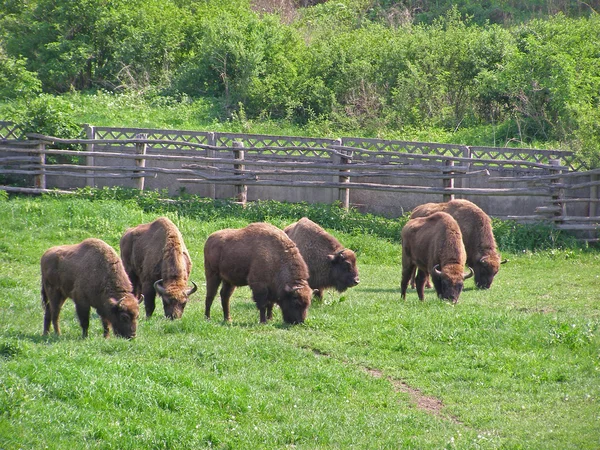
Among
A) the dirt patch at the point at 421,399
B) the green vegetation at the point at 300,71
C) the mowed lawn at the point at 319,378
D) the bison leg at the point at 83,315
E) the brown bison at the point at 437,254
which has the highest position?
the green vegetation at the point at 300,71

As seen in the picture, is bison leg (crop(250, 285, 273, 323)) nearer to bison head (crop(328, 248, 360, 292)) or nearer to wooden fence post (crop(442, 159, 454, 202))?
bison head (crop(328, 248, 360, 292))

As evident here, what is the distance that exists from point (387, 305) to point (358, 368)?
12.4 feet

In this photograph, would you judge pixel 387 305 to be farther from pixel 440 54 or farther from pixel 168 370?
pixel 440 54

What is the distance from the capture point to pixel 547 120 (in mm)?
30406

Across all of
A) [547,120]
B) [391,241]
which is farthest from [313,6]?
[391,241]

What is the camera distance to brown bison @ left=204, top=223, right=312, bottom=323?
1394 centimetres

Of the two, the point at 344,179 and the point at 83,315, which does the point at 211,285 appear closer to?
the point at 83,315

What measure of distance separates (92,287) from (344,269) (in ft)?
17.5

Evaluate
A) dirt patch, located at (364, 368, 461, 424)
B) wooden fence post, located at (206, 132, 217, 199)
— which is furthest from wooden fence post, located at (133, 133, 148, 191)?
dirt patch, located at (364, 368, 461, 424)

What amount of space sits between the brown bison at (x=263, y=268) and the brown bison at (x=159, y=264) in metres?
0.62

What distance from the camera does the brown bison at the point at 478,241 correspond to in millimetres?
18422

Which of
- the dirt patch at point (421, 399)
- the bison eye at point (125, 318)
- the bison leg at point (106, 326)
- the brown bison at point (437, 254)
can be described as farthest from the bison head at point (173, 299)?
the brown bison at point (437, 254)

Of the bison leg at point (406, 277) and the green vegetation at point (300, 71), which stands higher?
the green vegetation at point (300, 71)

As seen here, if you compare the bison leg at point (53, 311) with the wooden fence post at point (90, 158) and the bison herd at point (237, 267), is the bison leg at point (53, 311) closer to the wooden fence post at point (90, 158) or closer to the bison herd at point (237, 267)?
the bison herd at point (237, 267)
